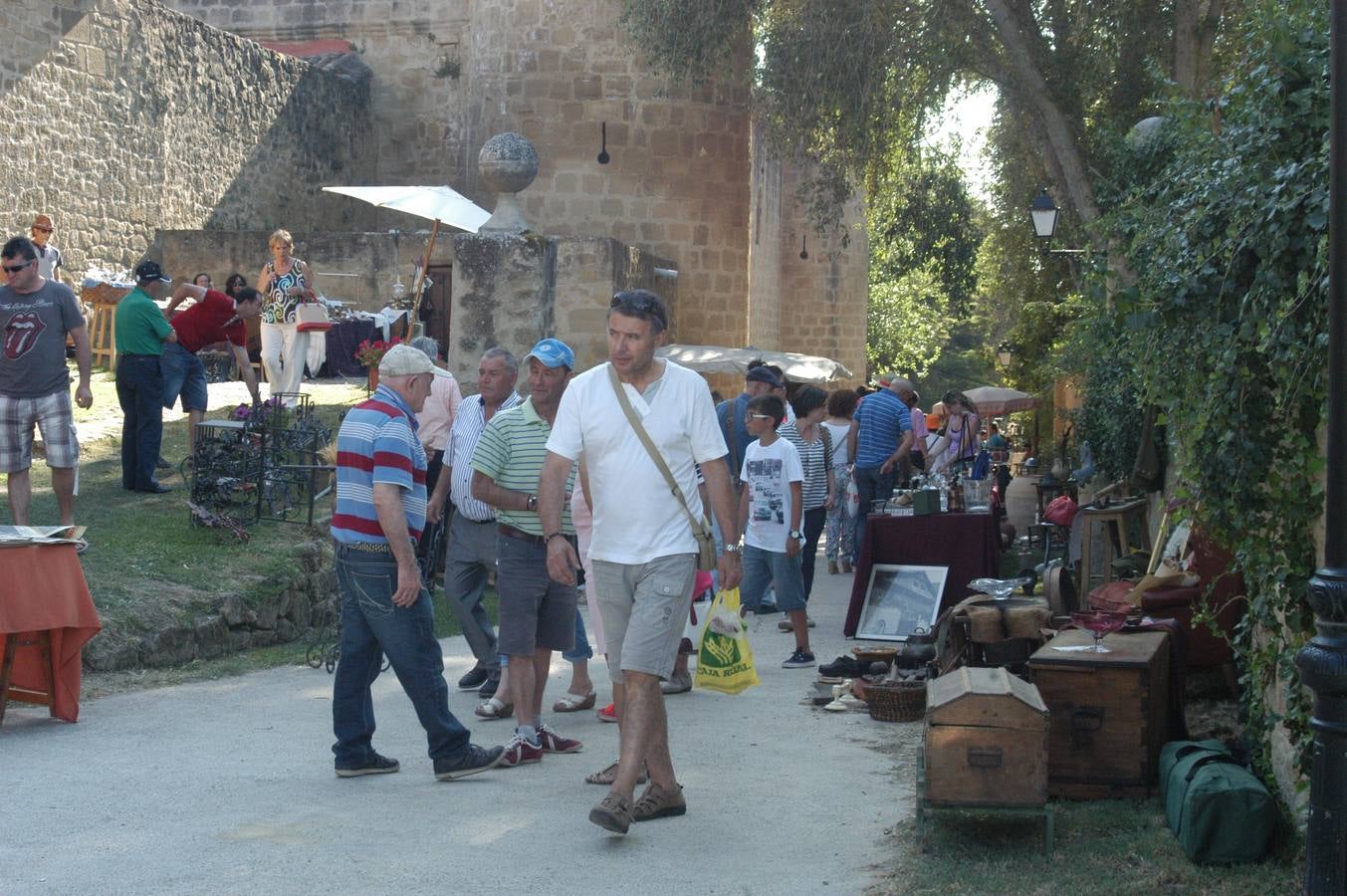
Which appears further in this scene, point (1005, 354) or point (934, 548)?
point (1005, 354)

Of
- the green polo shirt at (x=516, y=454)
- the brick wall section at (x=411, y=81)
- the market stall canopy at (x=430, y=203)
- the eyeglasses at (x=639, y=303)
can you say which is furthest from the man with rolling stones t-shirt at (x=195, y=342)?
the brick wall section at (x=411, y=81)

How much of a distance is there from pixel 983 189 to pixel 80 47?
13632 millimetres

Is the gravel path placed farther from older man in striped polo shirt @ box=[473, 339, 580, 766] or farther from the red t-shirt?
the red t-shirt

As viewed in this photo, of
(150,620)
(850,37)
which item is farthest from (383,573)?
(850,37)

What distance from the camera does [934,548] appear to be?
10109mm

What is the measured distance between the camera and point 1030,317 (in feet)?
79.9

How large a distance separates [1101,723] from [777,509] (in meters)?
3.79

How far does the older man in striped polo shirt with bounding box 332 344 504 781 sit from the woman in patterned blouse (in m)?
7.18

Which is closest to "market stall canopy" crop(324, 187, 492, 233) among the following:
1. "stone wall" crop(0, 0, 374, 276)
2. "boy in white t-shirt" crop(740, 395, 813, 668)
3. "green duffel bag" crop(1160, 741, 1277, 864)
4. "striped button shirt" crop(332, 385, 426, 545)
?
"boy in white t-shirt" crop(740, 395, 813, 668)

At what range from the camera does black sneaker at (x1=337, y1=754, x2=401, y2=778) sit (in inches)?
239

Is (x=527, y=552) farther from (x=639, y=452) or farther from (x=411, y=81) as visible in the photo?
(x=411, y=81)

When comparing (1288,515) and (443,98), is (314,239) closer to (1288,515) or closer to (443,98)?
Result: (443,98)

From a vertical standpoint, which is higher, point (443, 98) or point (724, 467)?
point (443, 98)

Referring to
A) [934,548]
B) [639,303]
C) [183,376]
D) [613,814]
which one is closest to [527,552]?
[639,303]
